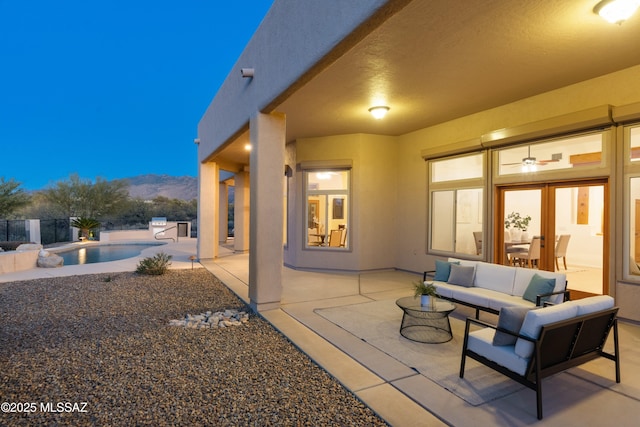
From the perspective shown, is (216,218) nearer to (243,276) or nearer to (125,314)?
(243,276)

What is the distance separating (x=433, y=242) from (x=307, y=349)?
17.7 ft

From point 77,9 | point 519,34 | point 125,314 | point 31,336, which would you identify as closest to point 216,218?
point 125,314

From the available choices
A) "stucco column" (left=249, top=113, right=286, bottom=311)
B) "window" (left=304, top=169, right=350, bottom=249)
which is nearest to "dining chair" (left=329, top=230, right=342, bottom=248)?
"window" (left=304, top=169, right=350, bottom=249)

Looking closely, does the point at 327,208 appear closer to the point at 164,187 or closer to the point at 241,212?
the point at 241,212

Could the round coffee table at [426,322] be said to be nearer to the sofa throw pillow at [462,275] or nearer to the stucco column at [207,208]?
the sofa throw pillow at [462,275]

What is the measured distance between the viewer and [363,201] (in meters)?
9.15

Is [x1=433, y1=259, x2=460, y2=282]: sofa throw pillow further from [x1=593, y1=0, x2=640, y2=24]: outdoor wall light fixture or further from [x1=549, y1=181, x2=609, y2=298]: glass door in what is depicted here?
[x1=593, y1=0, x2=640, y2=24]: outdoor wall light fixture

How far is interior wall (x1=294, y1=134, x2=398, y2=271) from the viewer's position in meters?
9.11

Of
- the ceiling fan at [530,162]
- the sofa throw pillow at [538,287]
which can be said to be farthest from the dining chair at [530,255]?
the sofa throw pillow at [538,287]

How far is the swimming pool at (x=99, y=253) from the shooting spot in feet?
42.8

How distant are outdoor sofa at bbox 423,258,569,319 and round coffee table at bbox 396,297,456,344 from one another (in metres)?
0.50

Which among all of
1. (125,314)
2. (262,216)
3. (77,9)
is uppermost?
(77,9)

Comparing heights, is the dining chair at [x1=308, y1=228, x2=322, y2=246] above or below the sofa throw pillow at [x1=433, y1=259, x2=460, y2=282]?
above

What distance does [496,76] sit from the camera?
17.0 ft
